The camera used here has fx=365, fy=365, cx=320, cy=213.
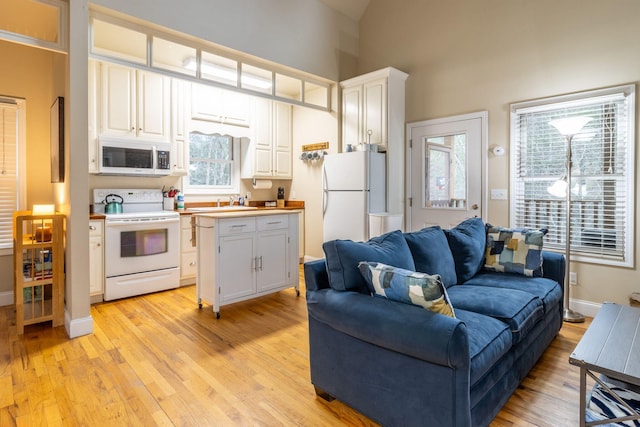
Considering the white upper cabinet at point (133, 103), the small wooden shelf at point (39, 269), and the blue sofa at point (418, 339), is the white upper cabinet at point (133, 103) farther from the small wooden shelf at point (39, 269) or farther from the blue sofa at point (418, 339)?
the blue sofa at point (418, 339)

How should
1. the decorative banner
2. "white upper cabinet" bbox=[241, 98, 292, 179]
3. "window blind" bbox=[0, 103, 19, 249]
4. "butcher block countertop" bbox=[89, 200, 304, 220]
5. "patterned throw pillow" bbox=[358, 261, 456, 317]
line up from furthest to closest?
"white upper cabinet" bbox=[241, 98, 292, 179] < the decorative banner < "butcher block countertop" bbox=[89, 200, 304, 220] < "window blind" bbox=[0, 103, 19, 249] < "patterned throw pillow" bbox=[358, 261, 456, 317]

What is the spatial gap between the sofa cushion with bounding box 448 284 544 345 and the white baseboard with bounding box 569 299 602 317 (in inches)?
58.6

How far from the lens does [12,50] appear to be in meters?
3.63

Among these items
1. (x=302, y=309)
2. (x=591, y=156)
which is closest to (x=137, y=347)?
(x=302, y=309)

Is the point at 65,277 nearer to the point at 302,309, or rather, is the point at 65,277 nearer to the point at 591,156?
the point at 302,309

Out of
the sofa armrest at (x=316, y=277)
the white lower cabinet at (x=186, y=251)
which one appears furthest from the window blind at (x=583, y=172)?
the white lower cabinet at (x=186, y=251)

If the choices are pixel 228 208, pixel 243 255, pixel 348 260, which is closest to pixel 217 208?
pixel 228 208

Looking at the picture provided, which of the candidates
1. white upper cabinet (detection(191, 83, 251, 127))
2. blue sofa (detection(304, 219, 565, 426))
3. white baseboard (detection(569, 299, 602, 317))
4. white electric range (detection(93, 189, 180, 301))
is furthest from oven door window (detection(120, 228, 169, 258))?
white baseboard (detection(569, 299, 602, 317))

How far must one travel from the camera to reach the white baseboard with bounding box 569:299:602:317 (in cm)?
339

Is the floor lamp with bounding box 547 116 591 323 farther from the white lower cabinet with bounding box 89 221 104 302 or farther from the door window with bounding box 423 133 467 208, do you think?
the white lower cabinet with bounding box 89 221 104 302

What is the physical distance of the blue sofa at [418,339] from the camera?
149 cm

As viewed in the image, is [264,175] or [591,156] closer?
[591,156]

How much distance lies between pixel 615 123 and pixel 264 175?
425 cm

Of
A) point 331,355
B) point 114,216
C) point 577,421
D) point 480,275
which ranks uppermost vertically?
point 114,216
